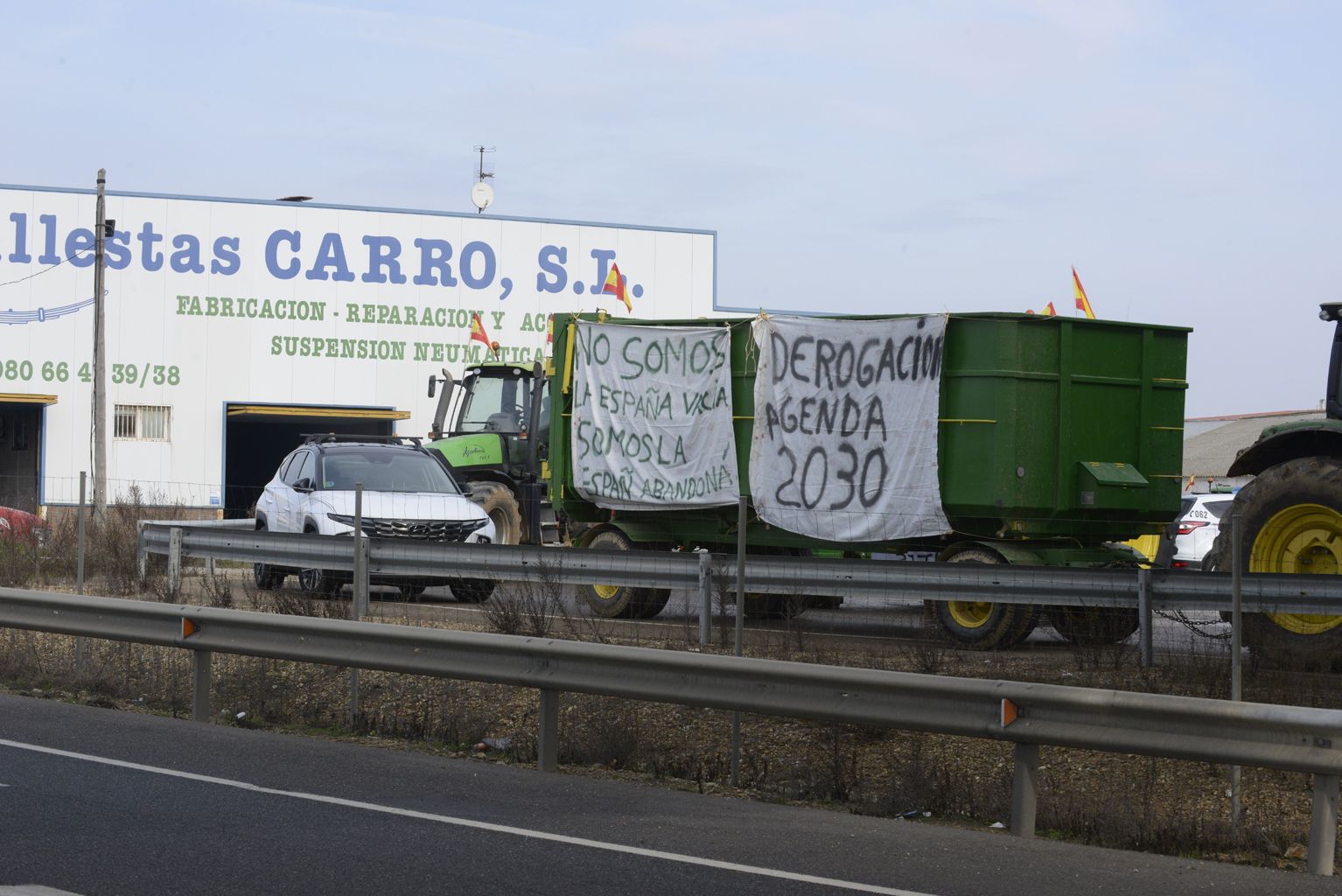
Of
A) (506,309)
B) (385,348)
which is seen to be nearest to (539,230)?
(506,309)

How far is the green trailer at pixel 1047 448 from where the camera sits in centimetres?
1430

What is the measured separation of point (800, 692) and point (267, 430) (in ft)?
132

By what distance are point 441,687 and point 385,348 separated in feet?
96.0

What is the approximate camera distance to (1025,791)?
7793 mm

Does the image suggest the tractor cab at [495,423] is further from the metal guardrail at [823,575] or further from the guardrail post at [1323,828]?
the guardrail post at [1323,828]

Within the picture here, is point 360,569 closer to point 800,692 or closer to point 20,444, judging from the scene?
point 800,692

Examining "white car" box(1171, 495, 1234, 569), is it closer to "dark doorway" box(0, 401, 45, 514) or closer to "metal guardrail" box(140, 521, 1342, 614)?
"metal guardrail" box(140, 521, 1342, 614)

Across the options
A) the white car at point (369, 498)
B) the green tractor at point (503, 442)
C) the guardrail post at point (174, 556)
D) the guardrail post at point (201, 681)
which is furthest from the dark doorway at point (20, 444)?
the guardrail post at point (201, 681)

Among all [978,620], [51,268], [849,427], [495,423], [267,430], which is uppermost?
[51,268]

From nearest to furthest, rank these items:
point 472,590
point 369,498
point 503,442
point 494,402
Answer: point 472,590, point 369,498, point 503,442, point 494,402

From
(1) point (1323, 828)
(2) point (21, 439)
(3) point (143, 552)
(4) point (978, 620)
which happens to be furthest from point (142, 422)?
(1) point (1323, 828)

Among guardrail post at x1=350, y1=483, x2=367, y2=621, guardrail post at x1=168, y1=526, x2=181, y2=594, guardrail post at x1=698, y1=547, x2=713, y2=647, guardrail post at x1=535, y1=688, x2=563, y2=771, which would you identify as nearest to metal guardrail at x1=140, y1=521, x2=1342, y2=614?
guardrail post at x1=698, y1=547, x2=713, y2=647

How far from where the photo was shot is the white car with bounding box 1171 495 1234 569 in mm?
23250

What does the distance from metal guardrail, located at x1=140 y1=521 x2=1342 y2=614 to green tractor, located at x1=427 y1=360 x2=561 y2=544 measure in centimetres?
618
